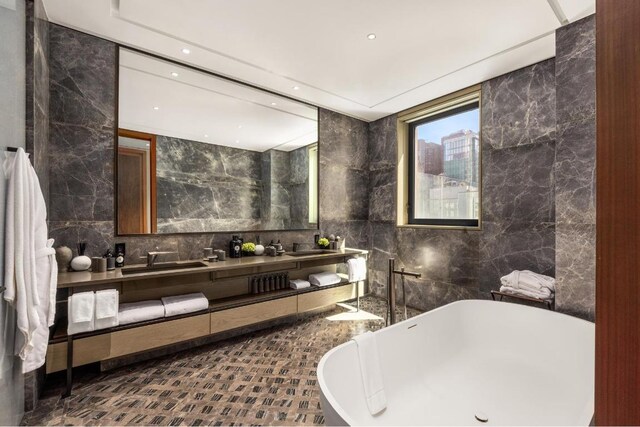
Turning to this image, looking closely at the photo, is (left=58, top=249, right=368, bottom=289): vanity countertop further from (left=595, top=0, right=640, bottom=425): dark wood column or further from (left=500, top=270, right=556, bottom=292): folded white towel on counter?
(left=595, top=0, right=640, bottom=425): dark wood column

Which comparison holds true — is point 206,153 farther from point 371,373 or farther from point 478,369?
point 478,369

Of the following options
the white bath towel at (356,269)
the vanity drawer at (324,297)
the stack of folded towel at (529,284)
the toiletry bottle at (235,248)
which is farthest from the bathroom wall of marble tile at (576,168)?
the toiletry bottle at (235,248)

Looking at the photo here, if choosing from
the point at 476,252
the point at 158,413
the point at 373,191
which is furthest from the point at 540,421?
the point at 373,191

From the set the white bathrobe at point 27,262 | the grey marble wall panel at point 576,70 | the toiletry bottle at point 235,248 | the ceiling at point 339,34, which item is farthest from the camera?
the toiletry bottle at point 235,248

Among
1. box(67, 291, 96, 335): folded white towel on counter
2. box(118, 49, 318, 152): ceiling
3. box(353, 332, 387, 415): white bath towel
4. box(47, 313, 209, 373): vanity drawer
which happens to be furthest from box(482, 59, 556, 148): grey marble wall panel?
box(67, 291, 96, 335): folded white towel on counter

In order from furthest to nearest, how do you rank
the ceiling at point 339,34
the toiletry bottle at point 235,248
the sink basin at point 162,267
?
the toiletry bottle at point 235,248
the sink basin at point 162,267
the ceiling at point 339,34

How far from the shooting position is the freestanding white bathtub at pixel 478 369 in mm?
1718

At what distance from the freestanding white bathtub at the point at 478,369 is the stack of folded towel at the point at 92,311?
5.28 ft

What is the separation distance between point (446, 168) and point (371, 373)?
2709 mm

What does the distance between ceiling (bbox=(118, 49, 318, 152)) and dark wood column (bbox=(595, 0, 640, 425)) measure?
9.80ft

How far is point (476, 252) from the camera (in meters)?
3.03

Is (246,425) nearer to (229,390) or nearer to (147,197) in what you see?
(229,390)

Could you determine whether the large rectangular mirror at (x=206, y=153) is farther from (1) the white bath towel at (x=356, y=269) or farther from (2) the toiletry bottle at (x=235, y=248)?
(1) the white bath towel at (x=356, y=269)

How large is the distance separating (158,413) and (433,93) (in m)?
3.96
